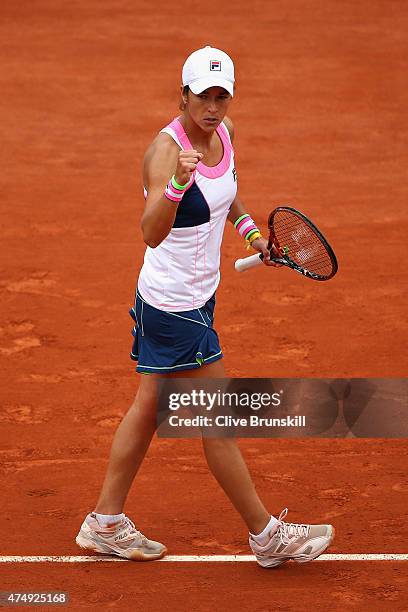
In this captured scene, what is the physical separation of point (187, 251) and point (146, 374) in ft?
1.94

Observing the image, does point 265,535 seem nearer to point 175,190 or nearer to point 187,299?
Result: point 187,299

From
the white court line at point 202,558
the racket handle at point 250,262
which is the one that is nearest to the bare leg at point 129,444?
the white court line at point 202,558

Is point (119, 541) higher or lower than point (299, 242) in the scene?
lower

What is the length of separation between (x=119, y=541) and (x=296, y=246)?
1609mm

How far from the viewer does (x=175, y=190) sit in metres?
4.71

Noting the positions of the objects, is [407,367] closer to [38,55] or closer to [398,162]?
[398,162]

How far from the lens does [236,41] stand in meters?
14.7

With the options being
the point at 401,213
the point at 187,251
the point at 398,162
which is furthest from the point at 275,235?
the point at 398,162

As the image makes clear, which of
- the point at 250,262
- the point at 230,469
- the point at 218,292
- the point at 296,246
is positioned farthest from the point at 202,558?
the point at 218,292

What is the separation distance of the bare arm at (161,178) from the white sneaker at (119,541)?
4.65 ft

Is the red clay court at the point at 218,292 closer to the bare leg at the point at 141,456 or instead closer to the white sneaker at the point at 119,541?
the white sneaker at the point at 119,541

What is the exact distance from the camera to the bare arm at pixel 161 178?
4.69m

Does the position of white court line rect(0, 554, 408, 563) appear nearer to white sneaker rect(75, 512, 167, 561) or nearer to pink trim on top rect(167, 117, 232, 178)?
white sneaker rect(75, 512, 167, 561)

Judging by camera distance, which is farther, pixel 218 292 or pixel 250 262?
pixel 218 292
